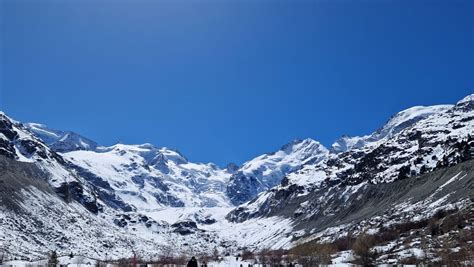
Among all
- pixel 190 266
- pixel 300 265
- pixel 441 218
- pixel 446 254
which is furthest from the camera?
pixel 441 218

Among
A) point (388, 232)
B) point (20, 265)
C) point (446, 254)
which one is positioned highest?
point (388, 232)

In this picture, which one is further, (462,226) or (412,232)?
(412,232)

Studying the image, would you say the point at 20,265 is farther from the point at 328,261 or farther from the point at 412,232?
the point at 412,232

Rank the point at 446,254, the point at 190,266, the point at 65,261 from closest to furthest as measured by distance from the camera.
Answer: the point at 190,266, the point at 446,254, the point at 65,261

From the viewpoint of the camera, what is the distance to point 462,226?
164 m

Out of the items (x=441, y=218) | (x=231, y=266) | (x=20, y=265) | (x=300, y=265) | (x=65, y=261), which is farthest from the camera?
(x=441, y=218)

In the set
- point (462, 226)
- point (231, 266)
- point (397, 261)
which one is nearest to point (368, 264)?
point (397, 261)

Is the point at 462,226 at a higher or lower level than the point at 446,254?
higher

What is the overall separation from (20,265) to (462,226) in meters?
126

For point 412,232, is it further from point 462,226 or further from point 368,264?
point 368,264

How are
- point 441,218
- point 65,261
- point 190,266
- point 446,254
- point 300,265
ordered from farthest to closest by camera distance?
1. point 441,218
2. point 300,265
3. point 65,261
4. point 446,254
5. point 190,266

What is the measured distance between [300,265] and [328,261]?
33.8 ft

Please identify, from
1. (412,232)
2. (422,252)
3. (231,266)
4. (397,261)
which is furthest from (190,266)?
(412,232)

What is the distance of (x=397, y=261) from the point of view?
134125mm
